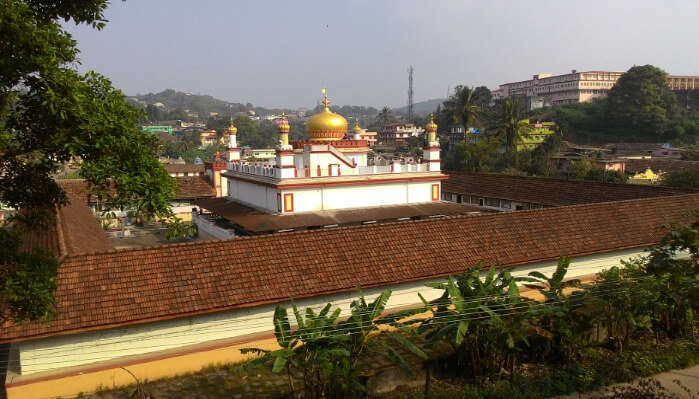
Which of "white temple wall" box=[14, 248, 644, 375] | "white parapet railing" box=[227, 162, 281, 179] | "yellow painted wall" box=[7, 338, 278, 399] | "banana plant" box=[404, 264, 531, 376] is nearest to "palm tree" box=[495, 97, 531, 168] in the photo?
"white parapet railing" box=[227, 162, 281, 179]

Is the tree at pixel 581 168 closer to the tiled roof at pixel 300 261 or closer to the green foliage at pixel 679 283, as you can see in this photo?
the tiled roof at pixel 300 261

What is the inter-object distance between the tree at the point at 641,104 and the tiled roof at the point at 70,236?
72.1m

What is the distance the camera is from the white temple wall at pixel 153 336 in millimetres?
10133

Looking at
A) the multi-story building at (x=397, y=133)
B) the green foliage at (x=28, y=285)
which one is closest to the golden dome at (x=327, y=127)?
the green foliage at (x=28, y=285)

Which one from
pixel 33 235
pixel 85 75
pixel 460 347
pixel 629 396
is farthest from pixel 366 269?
pixel 33 235

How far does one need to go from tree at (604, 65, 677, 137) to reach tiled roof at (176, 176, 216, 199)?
61.5 meters

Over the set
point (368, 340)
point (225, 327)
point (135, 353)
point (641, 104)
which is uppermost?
point (641, 104)

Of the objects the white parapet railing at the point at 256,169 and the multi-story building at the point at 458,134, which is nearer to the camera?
the white parapet railing at the point at 256,169

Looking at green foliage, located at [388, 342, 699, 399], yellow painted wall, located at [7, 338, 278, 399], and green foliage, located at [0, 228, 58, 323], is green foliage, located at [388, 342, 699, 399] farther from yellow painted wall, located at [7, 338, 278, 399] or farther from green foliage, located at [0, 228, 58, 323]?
green foliage, located at [0, 228, 58, 323]

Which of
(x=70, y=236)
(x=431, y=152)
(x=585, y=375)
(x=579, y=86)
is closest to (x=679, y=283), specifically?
(x=585, y=375)

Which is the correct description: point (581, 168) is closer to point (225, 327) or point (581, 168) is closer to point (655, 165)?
point (655, 165)

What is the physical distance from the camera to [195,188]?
3797cm

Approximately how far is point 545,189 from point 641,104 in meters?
58.7

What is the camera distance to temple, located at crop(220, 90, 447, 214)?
22516 mm
